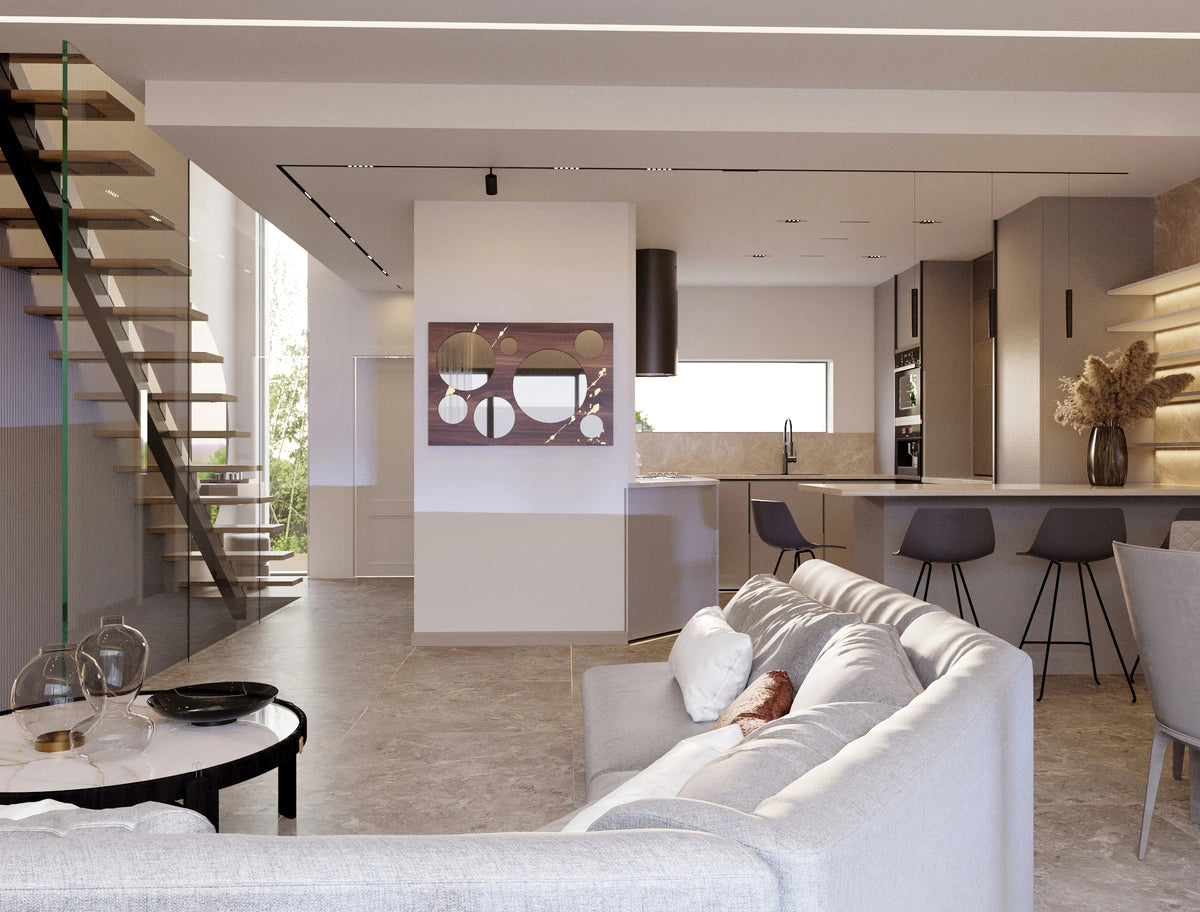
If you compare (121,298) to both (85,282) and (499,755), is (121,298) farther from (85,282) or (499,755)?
(499,755)

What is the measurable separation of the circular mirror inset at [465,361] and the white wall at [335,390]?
3.05 meters

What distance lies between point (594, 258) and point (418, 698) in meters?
2.80

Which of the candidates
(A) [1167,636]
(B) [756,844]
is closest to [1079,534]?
(A) [1167,636]

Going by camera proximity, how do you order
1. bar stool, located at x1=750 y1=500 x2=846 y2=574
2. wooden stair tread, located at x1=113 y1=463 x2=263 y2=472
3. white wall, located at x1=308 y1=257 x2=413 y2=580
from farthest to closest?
white wall, located at x1=308 y1=257 x2=413 y2=580, bar stool, located at x1=750 y1=500 x2=846 y2=574, wooden stair tread, located at x1=113 y1=463 x2=263 y2=472

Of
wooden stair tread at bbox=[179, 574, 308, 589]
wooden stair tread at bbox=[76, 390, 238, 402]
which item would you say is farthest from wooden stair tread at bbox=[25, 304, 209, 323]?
wooden stair tread at bbox=[179, 574, 308, 589]

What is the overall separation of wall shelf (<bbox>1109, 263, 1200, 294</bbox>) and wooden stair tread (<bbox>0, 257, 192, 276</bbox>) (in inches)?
204

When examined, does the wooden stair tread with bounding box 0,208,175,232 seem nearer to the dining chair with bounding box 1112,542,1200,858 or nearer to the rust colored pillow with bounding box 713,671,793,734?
the rust colored pillow with bounding box 713,671,793,734

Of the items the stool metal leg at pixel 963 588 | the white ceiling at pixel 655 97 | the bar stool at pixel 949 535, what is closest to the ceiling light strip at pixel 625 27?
the white ceiling at pixel 655 97

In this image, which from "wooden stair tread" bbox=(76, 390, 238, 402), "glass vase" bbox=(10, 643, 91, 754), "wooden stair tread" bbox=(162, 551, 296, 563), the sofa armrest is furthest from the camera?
"wooden stair tread" bbox=(162, 551, 296, 563)

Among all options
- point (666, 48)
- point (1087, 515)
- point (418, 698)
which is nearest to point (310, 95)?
point (666, 48)

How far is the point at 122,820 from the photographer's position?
4.12 ft

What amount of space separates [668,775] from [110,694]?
59.6 inches

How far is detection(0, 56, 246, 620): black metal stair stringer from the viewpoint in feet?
14.3

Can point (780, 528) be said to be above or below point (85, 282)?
below
